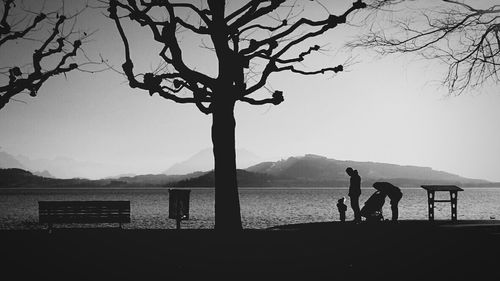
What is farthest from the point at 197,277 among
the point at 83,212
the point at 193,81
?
the point at 83,212

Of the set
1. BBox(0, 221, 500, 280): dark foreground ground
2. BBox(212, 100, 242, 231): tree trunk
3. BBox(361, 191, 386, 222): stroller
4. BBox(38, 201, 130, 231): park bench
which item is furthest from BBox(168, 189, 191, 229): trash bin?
BBox(361, 191, 386, 222): stroller

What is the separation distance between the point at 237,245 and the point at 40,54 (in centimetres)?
1258

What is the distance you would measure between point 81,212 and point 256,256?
1069cm

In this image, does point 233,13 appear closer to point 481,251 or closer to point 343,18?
point 343,18

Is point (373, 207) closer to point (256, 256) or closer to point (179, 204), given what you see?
point (179, 204)

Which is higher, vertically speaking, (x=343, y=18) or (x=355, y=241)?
(x=343, y=18)

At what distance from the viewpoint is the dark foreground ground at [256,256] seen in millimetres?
8867

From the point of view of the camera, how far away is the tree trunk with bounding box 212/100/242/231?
13.7 metres

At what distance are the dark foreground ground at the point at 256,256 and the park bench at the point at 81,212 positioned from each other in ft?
13.9

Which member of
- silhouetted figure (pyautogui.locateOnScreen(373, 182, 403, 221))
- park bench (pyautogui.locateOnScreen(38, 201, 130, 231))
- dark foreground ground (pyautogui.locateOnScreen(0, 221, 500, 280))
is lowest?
dark foreground ground (pyautogui.locateOnScreen(0, 221, 500, 280))

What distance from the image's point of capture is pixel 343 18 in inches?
566

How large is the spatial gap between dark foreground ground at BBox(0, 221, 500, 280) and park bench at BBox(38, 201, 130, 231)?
4245mm

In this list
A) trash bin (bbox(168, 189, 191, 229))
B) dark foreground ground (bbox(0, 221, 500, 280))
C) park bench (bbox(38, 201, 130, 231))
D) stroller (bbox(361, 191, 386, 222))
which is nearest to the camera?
dark foreground ground (bbox(0, 221, 500, 280))

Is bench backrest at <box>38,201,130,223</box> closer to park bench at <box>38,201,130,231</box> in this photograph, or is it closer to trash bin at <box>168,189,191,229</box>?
park bench at <box>38,201,130,231</box>
